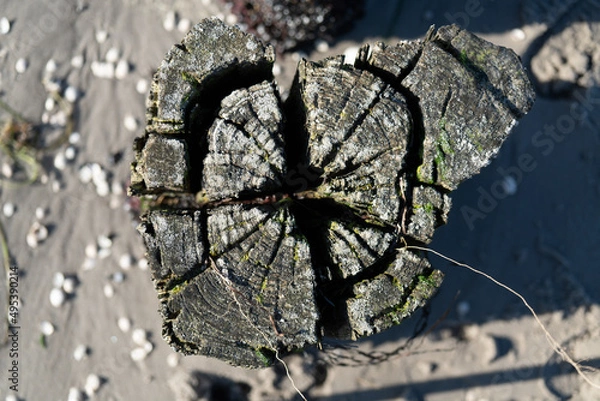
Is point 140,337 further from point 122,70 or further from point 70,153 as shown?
point 122,70

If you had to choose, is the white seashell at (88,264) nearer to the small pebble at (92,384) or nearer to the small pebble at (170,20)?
the small pebble at (92,384)

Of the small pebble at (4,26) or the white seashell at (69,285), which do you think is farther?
the small pebble at (4,26)

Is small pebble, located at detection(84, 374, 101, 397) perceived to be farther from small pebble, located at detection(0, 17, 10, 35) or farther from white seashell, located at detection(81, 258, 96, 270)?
small pebble, located at detection(0, 17, 10, 35)

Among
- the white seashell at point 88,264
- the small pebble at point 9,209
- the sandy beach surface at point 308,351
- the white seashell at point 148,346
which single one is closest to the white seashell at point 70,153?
the sandy beach surface at point 308,351

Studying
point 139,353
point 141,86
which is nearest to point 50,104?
point 141,86

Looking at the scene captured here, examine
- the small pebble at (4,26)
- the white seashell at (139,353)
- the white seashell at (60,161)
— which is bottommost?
the white seashell at (139,353)

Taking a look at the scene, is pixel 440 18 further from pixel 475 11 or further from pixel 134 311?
pixel 134 311
